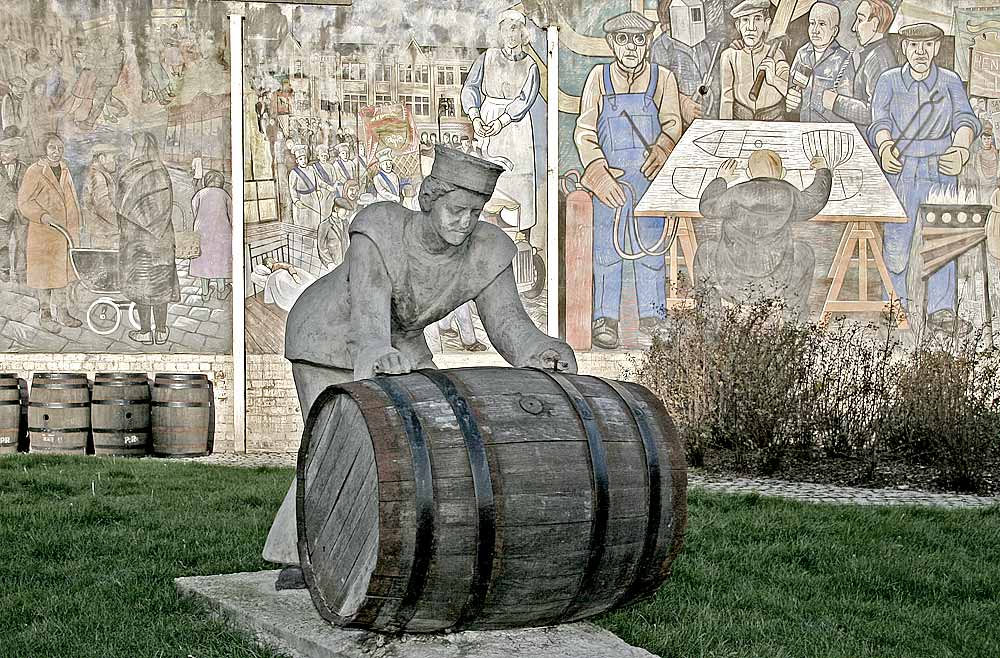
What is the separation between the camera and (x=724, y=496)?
7738 millimetres

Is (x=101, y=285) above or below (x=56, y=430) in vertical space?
above

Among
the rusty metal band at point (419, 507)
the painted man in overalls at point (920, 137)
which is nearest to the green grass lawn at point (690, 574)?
the rusty metal band at point (419, 507)

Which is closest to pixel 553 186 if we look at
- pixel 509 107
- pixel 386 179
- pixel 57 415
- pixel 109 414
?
pixel 509 107

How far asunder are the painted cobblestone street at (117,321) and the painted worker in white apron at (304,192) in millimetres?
1076

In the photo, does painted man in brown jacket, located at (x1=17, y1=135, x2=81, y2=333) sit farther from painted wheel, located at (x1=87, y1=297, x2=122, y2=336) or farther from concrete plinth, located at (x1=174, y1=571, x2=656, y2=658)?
concrete plinth, located at (x1=174, y1=571, x2=656, y2=658)

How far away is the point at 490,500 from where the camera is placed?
3303 millimetres

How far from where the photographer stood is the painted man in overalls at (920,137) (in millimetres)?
11719

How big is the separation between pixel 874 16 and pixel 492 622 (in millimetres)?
9995

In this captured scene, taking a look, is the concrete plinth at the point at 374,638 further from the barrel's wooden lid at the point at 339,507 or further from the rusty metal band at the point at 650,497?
the rusty metal band at the point at 650,497

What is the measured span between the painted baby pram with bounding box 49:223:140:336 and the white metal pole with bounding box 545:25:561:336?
4.16 meters

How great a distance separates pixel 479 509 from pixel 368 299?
105cm

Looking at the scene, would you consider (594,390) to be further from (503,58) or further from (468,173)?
(503,58)

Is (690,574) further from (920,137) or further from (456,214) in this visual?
(920,137)

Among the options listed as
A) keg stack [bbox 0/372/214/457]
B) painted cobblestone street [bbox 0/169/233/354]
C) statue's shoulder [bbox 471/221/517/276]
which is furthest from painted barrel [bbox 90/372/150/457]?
statue's shoulder [bbox 471/221/517/276]
